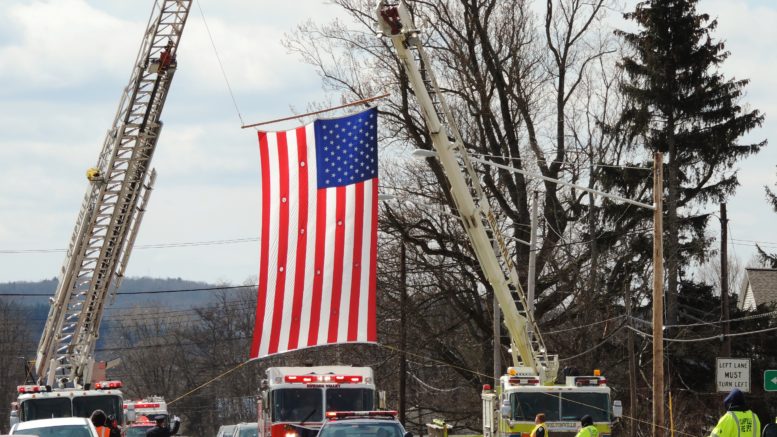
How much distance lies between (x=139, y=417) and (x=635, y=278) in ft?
58.1

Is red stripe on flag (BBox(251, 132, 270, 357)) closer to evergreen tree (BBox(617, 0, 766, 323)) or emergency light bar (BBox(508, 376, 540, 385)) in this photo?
emergency light bar (BBox(508, 376, 540, 385))

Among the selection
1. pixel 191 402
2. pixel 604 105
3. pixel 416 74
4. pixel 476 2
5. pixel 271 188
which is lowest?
pixel 191 402

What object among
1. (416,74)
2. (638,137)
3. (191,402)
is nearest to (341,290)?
(416,74)

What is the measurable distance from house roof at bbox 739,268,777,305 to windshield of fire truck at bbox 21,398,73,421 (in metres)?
35.3

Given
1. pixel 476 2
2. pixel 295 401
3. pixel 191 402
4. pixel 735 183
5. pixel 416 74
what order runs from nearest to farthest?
pixel 295 401 < pixel 416 74 < pixel 476 2 < pixel 735 183 < pixel 191 402

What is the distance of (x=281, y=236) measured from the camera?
22047mm

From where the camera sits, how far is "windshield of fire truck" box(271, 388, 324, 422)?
23.4 m

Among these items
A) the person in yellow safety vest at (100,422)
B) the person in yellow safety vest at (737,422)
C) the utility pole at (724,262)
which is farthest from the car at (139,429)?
the person in yellow safety vest at (737,422)

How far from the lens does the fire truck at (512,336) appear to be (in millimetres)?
22625

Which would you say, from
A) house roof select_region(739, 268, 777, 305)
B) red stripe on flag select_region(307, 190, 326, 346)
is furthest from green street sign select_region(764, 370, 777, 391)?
house roof select_region(739, 268, 777, 305)

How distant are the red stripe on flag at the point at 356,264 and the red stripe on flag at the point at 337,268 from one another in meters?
0.19

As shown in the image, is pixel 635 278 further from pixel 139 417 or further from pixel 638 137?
pixel 139 417

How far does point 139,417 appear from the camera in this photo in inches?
1585

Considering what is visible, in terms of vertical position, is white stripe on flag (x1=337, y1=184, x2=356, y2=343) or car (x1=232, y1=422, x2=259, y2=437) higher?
white stripe on flag (x1=337, y1=184, x2=356, y2=343)
